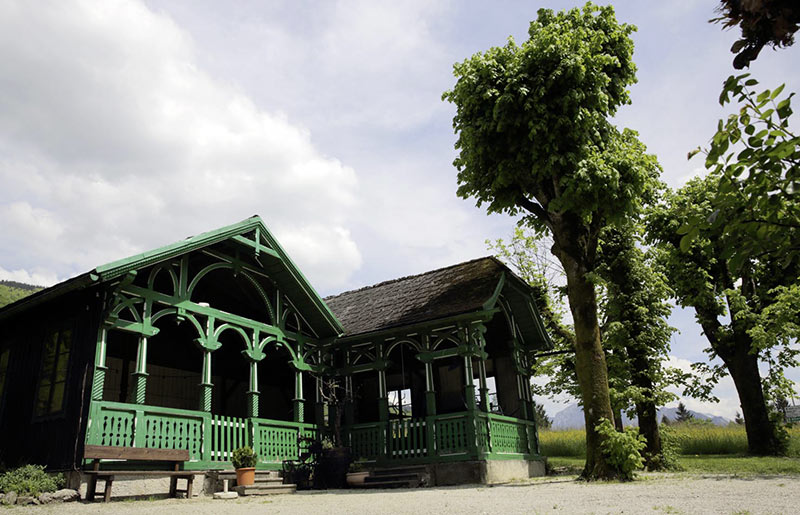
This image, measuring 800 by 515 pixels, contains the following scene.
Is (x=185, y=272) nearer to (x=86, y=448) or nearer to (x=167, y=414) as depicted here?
(x=167, y=414)

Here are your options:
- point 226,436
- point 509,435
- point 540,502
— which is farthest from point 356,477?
point 540,502

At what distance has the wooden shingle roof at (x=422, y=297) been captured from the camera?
16.5 m

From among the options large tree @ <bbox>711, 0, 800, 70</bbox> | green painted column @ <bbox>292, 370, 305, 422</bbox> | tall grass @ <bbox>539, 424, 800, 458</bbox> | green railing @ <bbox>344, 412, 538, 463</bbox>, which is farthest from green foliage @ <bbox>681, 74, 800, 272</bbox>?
tall grass @ <bbox>539, 424, 800, 458</bbox>

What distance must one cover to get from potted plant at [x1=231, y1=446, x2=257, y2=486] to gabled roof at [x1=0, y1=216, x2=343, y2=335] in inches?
177

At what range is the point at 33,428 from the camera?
12234mm

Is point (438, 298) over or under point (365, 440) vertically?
over

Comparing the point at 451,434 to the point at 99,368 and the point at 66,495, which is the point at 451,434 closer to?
the point at 99,368

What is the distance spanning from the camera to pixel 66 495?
33.6 ft

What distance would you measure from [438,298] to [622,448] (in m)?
6.48

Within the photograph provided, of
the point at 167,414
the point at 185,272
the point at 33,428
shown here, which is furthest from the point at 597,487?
the point at 33,428

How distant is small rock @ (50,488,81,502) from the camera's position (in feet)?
33.2

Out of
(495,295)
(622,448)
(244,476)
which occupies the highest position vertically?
(495,295)

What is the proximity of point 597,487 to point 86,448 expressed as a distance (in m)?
9.50

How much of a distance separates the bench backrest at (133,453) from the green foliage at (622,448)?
9.01 m
